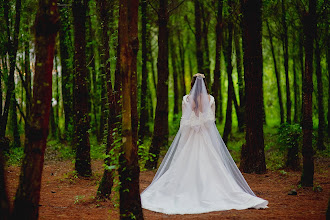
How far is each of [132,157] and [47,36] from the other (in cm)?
229

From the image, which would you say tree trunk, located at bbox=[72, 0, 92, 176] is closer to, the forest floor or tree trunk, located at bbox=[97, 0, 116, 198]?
the forest floor

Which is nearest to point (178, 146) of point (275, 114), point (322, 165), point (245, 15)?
point (245, 15)

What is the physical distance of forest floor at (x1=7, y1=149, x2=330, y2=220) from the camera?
24.4ft

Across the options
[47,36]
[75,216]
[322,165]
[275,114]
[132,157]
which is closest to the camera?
[47,36]

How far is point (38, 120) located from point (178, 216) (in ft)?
12.8

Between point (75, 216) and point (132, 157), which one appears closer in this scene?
point (132, 157)

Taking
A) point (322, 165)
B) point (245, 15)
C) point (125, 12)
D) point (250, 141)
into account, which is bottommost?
point (322, 165)

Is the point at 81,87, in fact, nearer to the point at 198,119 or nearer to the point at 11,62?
the point at 198,119

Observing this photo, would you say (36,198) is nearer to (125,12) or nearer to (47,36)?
(47,36)

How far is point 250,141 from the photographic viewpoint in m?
12.8

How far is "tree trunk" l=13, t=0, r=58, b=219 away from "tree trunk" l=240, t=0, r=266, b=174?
9.23 meters

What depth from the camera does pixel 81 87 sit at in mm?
11922

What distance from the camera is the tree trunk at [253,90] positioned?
12.8 meters

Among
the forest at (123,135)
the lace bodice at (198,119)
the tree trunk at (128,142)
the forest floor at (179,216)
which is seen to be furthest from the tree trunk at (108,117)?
the tree trunk at (128,142)
